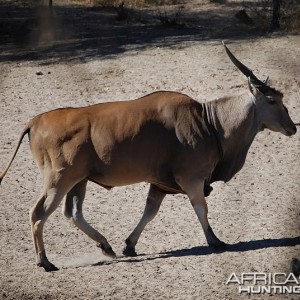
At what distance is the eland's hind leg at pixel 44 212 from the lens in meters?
9.92

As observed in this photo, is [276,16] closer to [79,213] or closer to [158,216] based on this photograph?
[158,216]

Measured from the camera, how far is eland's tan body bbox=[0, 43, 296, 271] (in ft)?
32.8

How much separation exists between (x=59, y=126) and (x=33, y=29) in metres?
12.8

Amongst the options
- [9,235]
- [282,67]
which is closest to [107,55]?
[282,67]

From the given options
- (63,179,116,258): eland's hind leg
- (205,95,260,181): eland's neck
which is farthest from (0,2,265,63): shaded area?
(63,179,116,258): eland's hind leg

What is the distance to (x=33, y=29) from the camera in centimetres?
A: 2247

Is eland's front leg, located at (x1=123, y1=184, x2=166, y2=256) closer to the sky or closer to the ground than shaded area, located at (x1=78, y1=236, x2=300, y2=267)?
closer to the sky

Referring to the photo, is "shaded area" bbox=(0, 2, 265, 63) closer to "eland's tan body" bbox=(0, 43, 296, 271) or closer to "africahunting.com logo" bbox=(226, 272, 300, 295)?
"eland's tan body" bbox=(0, 43, 296, 271)

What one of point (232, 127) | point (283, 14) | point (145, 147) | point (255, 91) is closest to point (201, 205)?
point (145, 147)

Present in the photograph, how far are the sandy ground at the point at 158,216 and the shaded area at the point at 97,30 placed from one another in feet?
5.35

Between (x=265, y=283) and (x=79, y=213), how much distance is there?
2.12 meters

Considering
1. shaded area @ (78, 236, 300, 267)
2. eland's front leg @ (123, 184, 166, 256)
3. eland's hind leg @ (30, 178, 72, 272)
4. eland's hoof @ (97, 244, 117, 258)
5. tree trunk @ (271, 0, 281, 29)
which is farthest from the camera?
tree trunk @ (271, 0, 281, 29)

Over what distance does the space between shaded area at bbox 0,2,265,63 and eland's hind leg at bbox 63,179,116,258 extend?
9102 millimetres


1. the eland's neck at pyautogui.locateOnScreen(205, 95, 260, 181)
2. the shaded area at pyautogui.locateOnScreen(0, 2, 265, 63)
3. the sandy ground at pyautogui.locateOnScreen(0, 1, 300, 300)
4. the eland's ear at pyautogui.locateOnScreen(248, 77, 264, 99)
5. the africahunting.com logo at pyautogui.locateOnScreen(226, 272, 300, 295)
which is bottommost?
the shaded area at pyautogui.locateOnScreen(0, 2, 265, 63)
